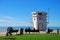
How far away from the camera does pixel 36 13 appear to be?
4284 centimetres

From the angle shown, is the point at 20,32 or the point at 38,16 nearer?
the point at 20,32

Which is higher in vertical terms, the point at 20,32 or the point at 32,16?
the point at 32,16

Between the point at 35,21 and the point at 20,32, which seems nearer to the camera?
the point at 20,32

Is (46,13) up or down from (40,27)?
up

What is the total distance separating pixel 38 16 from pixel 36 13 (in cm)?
85

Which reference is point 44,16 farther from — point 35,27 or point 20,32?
point 20,32

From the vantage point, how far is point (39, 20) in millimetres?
42281

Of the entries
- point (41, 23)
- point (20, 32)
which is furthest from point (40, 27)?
point (20, 32)

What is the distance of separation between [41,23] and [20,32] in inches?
490

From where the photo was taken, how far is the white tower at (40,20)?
42.3 m

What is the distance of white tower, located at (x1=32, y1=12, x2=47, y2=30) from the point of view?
4231 cm

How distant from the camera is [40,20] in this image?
42.3 metres

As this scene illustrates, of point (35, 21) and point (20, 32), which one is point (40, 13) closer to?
point (35, 21)

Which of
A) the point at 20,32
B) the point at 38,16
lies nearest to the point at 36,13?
the point at 38,16
